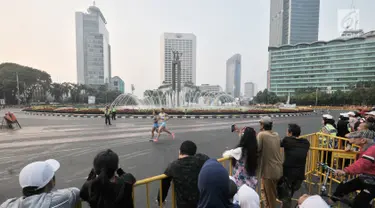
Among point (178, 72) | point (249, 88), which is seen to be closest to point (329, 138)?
point (178, 72)

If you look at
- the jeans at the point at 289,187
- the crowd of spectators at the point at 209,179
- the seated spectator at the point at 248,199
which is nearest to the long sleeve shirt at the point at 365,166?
the crowd of spectators at the point at 209,179

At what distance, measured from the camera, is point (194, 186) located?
208 centimetres

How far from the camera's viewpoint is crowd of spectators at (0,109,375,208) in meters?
1.53

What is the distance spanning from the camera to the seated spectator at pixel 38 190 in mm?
1438

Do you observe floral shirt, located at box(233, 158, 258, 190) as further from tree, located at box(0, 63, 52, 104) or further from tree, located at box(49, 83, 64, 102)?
tree, located at box(49, 83, 64, 102)

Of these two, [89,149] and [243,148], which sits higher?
[243,148]

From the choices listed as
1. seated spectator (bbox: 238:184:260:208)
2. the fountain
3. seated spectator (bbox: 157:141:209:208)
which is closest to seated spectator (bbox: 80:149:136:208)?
seated spectator (bbox: 157:141:209:208)

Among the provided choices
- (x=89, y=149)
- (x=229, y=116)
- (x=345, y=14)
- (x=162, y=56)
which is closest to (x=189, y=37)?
(x=162, y=56)

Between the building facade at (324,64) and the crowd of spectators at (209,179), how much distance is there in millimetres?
86651

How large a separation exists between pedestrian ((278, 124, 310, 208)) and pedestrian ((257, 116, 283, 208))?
199mm

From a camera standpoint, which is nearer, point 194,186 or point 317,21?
point 194,186

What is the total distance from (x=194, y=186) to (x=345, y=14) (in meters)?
112

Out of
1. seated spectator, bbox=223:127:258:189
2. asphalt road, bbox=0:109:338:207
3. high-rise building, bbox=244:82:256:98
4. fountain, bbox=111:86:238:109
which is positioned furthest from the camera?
high-rise building, bbox=244:82:256:98

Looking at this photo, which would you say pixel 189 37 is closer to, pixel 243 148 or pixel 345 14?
pixel 345 14
